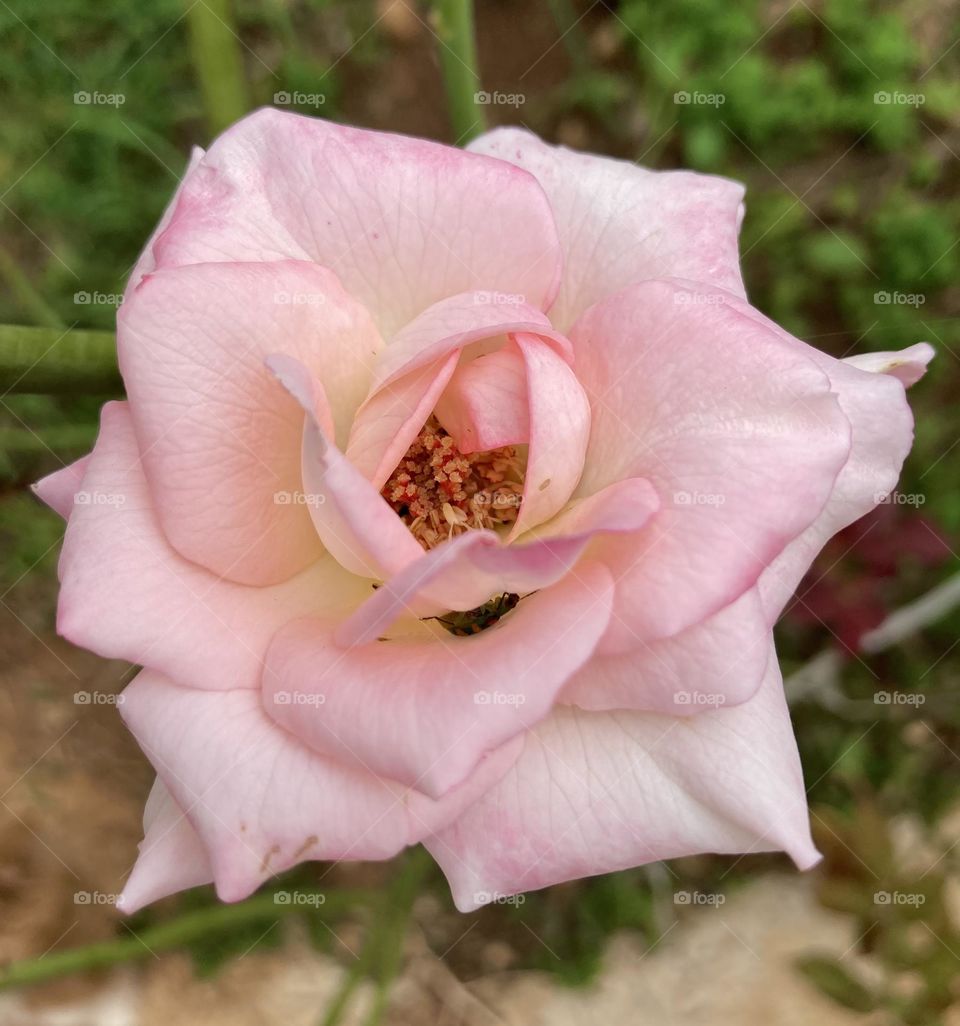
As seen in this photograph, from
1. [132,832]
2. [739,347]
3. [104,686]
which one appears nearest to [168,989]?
[132,832]

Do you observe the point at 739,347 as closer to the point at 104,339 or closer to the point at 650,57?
the point at 104,339

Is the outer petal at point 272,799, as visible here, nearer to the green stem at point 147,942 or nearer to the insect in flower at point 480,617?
the insect in flower at point 480,617

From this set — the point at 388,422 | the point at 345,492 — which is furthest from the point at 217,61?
the point at 345,492

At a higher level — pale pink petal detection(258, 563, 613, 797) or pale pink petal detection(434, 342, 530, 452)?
pale pink petal detection(434, 342, 530, 452)

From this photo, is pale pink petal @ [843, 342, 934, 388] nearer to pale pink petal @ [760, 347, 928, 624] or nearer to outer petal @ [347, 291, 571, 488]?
pale pink petal @ [760, 347, 928, 624]

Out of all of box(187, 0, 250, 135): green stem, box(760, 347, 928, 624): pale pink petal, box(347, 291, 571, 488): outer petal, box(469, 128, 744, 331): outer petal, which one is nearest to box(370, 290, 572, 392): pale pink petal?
box(347, 291, 571, 488): outer petal

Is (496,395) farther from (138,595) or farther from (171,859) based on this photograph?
(171,859)
